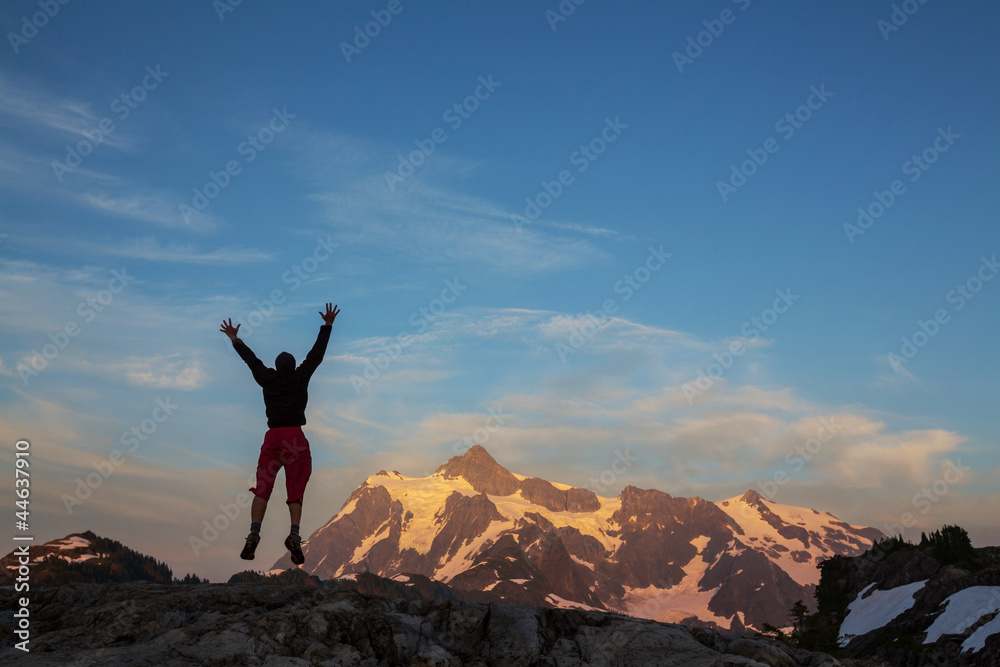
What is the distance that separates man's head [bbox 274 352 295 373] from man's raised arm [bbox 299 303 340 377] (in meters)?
0.22

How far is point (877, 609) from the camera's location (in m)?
128

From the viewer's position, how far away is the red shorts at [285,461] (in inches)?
671

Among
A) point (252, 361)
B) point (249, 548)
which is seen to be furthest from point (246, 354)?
point (249, 548)

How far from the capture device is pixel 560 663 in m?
15.4

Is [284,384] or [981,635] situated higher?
[284,384]

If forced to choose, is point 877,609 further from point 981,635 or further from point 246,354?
point 246,354

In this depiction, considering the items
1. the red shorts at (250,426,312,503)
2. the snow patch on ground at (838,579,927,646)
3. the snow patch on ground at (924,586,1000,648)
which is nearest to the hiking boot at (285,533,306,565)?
the red shorts at (250,426,312,503)

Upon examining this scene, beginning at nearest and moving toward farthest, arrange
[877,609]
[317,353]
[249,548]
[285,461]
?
1. [249,548]
2. [285,461]
3. [317,353]
4. [877,609]

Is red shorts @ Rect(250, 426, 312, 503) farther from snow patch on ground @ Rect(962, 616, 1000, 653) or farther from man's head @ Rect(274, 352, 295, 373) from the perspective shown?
snow patch on ground @ Rect(962, 616, 1000, 653)

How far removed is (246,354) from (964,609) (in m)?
106

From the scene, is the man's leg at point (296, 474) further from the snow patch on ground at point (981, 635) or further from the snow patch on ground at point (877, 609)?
the snow patch on ground at point (877, 609)

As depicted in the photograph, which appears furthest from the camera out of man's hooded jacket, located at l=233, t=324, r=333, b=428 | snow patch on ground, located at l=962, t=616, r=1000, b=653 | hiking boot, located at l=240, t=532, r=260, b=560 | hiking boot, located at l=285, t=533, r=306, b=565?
snow patch on ground, located at l=962, t=616, r=1000, b=653

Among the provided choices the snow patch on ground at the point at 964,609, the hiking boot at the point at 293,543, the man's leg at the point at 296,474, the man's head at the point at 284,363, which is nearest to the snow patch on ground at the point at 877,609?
the snow patch on ground at the point at 964,609

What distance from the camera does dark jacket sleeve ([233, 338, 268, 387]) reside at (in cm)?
1720
